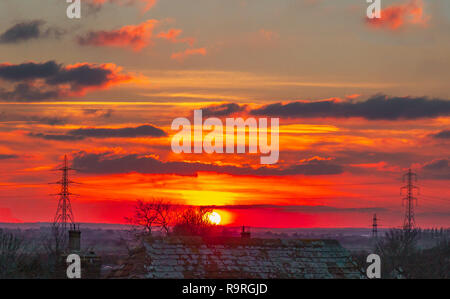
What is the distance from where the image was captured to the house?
128 feet

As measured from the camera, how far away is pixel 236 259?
4081 centimetres

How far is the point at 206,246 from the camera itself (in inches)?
1614

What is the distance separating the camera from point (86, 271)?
41781mm

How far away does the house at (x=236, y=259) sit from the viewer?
128 feet
